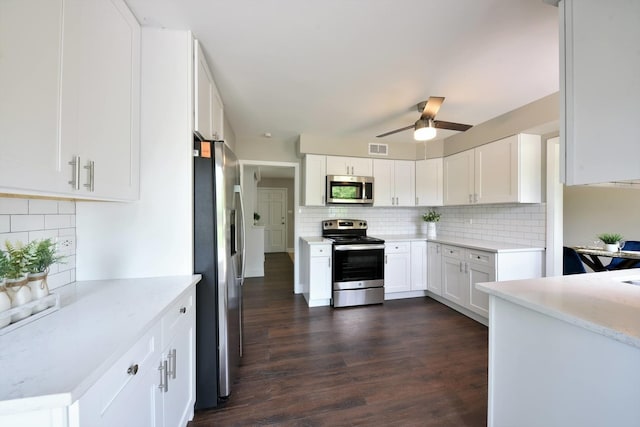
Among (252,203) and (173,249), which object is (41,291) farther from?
(252,203)

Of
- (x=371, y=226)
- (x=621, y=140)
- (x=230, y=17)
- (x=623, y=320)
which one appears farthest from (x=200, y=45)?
(x=371, y=226)

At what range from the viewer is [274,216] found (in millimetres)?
8031

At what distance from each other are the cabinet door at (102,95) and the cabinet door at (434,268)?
11.7ft

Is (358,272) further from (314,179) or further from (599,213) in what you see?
(599,213)

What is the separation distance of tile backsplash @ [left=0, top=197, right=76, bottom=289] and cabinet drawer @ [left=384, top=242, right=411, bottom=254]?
3.26m

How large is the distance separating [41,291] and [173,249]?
Answer: 59cm

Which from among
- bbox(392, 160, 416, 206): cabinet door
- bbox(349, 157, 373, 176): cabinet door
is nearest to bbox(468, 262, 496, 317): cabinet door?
bbox(392, 160, 416, 206): cabinet door

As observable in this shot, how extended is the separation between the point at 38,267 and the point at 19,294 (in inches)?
4.8

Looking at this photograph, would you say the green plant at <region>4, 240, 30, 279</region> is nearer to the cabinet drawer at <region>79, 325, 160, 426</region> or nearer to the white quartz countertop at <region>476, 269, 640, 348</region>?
the cabinet drawer at <region>79, 325, 160, 426</region>

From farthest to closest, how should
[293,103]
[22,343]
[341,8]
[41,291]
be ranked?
[293,103]
[341,8]
[41,291]
[22,343]

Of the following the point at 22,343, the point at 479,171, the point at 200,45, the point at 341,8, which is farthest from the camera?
the point at 479,171

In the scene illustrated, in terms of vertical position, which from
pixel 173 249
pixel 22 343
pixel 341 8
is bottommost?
pixel 22 343

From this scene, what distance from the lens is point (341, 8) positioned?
54.8 inches

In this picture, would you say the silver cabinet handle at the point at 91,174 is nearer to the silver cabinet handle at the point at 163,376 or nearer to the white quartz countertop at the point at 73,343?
the white quartz countertop at the point at 73,343
